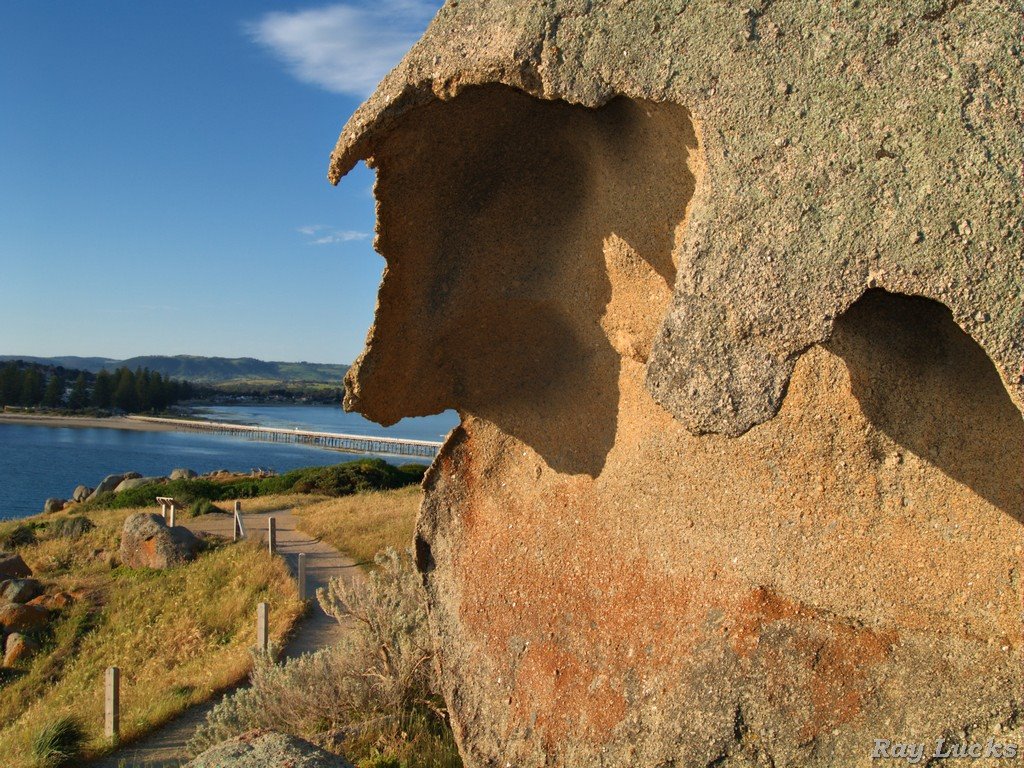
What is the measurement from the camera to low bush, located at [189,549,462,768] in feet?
17.9

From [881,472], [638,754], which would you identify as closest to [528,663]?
[638,754]

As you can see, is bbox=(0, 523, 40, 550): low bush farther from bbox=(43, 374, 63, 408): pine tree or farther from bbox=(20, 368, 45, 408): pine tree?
bbox=(20, 368, 45, 408): pine tree

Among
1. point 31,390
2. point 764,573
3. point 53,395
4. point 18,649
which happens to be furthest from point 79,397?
point 764,573

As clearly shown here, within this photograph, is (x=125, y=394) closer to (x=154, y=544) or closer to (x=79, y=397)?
(x=79, y=397)

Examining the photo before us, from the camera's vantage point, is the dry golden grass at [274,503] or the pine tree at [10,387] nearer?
the dry golden grass at [274,503]

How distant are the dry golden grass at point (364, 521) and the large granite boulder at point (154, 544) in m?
2.60

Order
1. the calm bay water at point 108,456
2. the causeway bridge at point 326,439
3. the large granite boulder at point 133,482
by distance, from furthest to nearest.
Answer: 1. the causeway bridge at point 326,439
2. the calm bay water at point 108,456
3. the large granite boulder at point 133,482

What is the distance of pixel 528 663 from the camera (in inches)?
158

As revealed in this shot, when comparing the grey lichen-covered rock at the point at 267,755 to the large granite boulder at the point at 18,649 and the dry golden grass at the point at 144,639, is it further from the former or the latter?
the large granite boulder at the point at 18,649

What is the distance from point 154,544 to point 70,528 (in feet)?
17.2

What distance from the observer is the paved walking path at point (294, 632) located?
7.60 m

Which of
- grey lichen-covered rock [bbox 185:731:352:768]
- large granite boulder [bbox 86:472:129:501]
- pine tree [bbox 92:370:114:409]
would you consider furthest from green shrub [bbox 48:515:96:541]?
pine tree [bbox 92:370:114:409]

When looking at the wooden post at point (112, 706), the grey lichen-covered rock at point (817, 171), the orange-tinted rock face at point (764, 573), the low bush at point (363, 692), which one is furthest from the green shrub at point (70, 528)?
the grey lichen-covered rock at point (817, 171)

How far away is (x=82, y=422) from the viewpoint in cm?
7744
